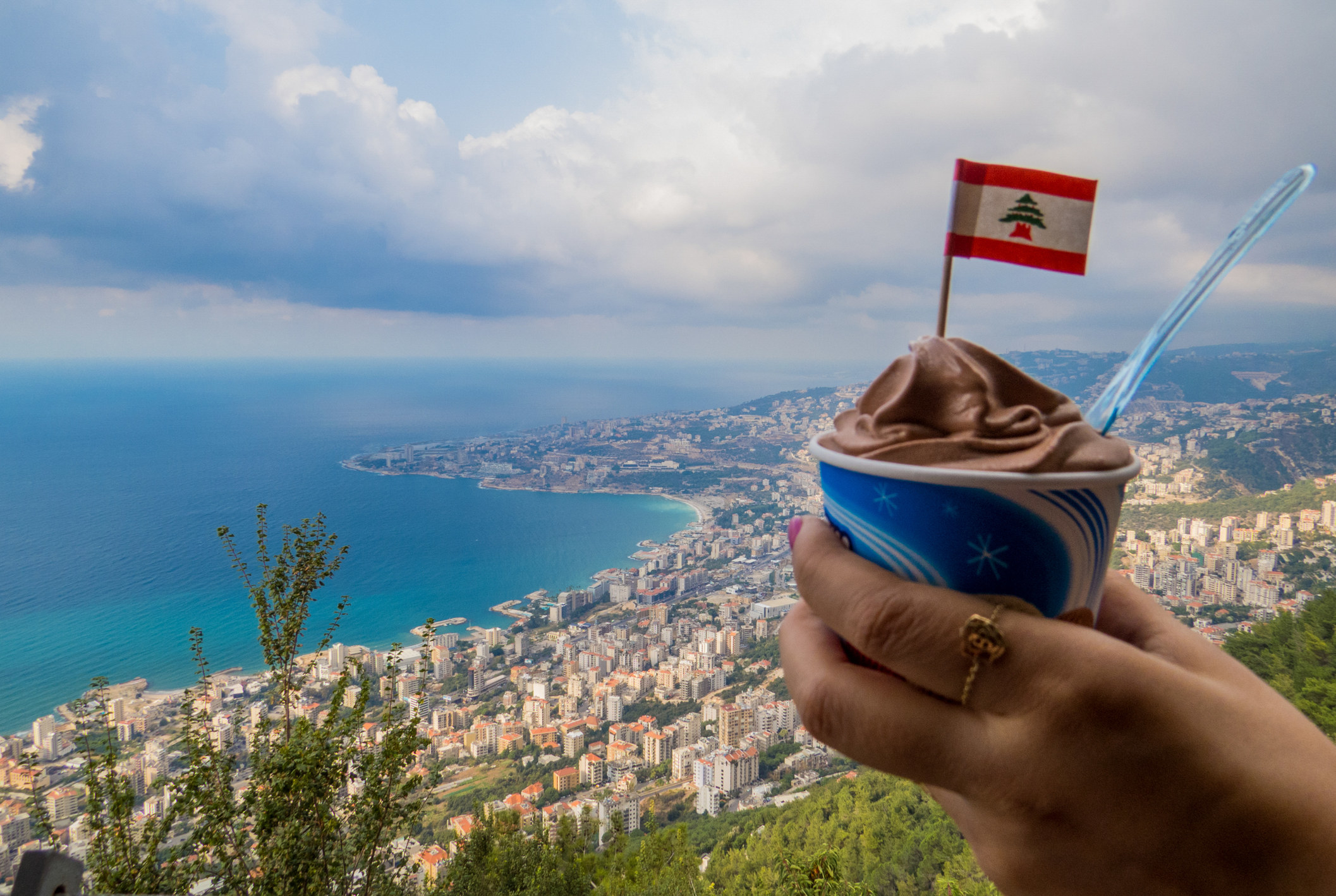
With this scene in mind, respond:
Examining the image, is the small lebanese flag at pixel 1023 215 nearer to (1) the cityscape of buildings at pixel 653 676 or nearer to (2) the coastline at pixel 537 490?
(1) the cityscape of buildings at pixel 653 676

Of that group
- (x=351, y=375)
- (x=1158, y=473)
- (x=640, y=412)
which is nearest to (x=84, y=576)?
(x=1158, y=473)

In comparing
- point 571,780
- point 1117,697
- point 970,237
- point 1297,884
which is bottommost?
point 571,780

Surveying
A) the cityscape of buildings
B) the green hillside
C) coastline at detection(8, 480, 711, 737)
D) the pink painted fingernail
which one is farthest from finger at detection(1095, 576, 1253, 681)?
the green hillside

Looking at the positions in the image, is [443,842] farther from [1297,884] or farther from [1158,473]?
[1158,473]

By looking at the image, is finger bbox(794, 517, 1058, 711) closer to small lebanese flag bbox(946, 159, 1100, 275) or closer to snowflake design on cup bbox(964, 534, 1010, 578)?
snowflake design on cup bbox(964, 534, 1010, 578)

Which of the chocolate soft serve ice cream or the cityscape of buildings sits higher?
the chocolate soft serve ice cream

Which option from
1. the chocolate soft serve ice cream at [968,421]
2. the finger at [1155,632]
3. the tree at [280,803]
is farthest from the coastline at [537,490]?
the chocolate soft serve ice cream at [968,421]

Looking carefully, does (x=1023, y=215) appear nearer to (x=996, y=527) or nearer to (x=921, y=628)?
(x=996, y=527)
